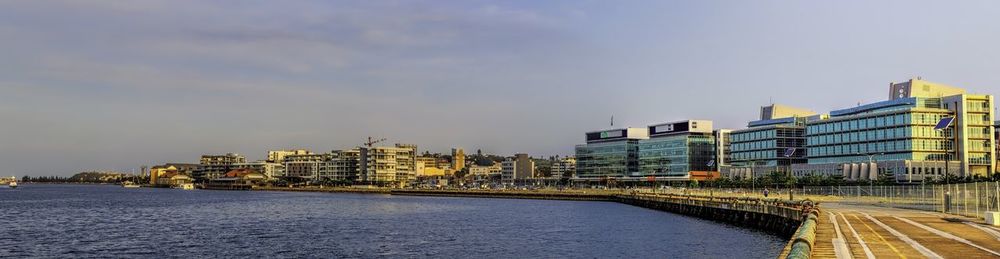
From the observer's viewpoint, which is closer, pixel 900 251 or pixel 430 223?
pixel 900 251

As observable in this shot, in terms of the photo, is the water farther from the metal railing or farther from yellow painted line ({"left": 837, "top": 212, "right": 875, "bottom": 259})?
the metal railing

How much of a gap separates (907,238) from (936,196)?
41.7m

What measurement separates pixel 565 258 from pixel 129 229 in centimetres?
5491

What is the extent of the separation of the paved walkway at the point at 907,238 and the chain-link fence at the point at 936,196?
9.84ft

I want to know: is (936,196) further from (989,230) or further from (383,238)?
(383,238)

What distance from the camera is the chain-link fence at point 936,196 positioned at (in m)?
59.2

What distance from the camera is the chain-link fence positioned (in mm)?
59188

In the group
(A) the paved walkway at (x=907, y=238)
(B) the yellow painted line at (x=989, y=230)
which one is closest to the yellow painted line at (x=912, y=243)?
(A) the paved walkway at (x=907, y=238)

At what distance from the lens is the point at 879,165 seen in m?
197

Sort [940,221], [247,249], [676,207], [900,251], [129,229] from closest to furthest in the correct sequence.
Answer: [900,251] < [940,221] < [247,249] < [129,229] < [676,207]

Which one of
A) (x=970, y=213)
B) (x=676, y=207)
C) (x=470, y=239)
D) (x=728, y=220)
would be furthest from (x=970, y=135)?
(x=470, y=239)

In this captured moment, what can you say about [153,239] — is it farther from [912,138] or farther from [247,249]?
[912,138]

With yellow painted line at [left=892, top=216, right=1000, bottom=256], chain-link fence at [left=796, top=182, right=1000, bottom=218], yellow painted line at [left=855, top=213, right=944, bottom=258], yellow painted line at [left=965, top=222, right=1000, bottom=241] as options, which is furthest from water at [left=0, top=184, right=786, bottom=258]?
yellow painted line at [left=965, top=222, right=1000, bottom=241]

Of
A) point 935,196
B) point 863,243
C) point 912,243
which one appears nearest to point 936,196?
point 935,196
